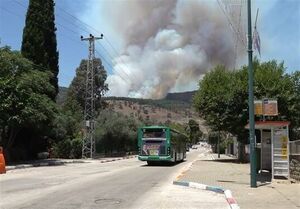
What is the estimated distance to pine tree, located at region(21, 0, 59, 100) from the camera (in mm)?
48781

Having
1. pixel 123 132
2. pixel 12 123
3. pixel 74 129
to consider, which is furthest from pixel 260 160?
pixel 123 132

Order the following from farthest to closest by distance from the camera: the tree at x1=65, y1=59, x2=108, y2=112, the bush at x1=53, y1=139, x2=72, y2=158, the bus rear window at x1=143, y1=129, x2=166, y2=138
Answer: the tree at x1=65, y1=59, x2=108, y2=112, the bush at x1=53, y1=139, x2=72, y2=158, the bus rear window at x1=143, y1=129, x2=166, y2=138

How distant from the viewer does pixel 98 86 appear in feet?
324

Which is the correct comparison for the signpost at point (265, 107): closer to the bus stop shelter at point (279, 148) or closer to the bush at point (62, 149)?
the bus stop shelter at point (279, 148)

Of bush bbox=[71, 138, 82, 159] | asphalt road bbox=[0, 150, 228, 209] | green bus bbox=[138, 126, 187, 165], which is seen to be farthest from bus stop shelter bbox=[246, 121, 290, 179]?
bush bbox=[71, 138, 82, 159]

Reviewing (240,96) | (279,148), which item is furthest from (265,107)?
(240,96)

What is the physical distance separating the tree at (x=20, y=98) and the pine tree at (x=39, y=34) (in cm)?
447

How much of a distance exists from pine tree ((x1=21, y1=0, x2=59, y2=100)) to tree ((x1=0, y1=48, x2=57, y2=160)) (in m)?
4.47

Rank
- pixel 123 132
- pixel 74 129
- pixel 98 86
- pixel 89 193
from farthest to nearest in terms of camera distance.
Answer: pixel 98 86 → pixel 123 132 → pixel 74 129 → pixel 89 193

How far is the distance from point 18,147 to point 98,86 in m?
50.5

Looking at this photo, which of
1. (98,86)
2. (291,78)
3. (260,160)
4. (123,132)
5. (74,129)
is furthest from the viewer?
(98,86)

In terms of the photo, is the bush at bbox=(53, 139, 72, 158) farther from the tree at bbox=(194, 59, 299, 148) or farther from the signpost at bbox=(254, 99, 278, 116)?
the signpost at bbox=(254, 99, 278, 116)

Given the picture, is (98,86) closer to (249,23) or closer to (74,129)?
(74,129)

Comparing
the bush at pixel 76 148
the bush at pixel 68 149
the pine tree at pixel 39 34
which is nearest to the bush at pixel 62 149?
the bush at pixel 68 149
